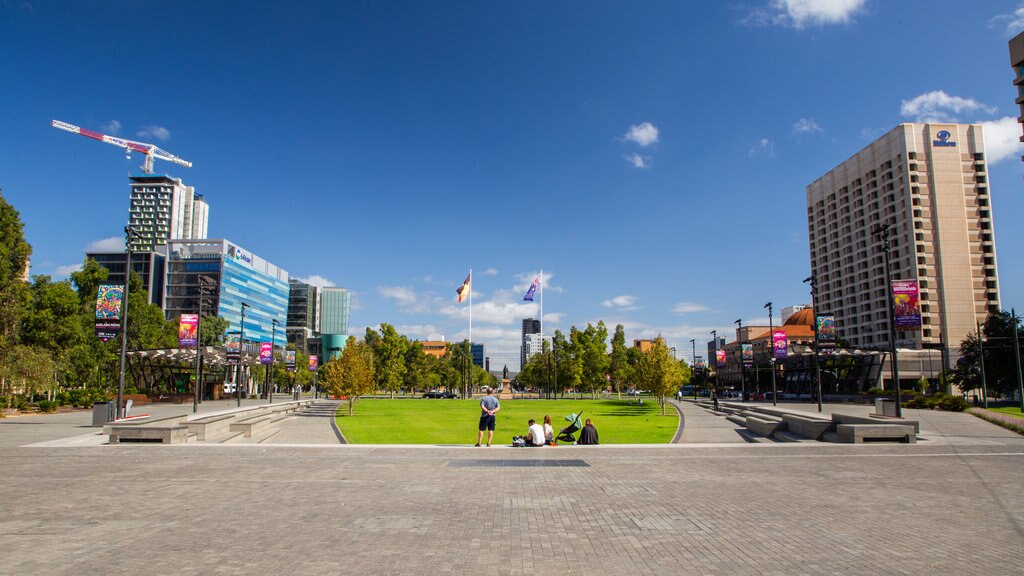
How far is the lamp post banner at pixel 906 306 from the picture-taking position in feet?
85.4

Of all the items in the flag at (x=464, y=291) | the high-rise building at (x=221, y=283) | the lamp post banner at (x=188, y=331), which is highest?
the high-rise building at (x=221, y=283)

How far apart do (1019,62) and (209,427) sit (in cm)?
9647

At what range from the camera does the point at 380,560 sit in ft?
21.2

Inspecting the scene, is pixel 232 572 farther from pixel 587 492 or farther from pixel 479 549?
pixel 587 492

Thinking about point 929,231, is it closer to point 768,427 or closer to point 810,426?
point 768,427

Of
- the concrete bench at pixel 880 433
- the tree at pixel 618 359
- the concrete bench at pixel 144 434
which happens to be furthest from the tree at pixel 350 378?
the tree at pixel 618 359

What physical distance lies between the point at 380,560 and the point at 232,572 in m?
1.48

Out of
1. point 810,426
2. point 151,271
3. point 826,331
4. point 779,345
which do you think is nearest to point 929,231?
point 779,345

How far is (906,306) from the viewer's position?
26281mm

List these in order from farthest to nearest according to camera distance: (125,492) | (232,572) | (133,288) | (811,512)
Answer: (133,288)
(125,492)
(811,512)
(232,572)

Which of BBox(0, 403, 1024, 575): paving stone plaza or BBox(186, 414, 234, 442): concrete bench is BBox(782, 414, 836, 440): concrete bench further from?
BBox(186, 414, 234, 442): concrete bench

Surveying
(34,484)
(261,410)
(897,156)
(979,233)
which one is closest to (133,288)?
(261,410)

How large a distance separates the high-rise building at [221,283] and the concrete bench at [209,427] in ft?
353

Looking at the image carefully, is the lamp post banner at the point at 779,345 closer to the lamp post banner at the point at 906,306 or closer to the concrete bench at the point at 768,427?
the lamp post banner at the point at 906,306
